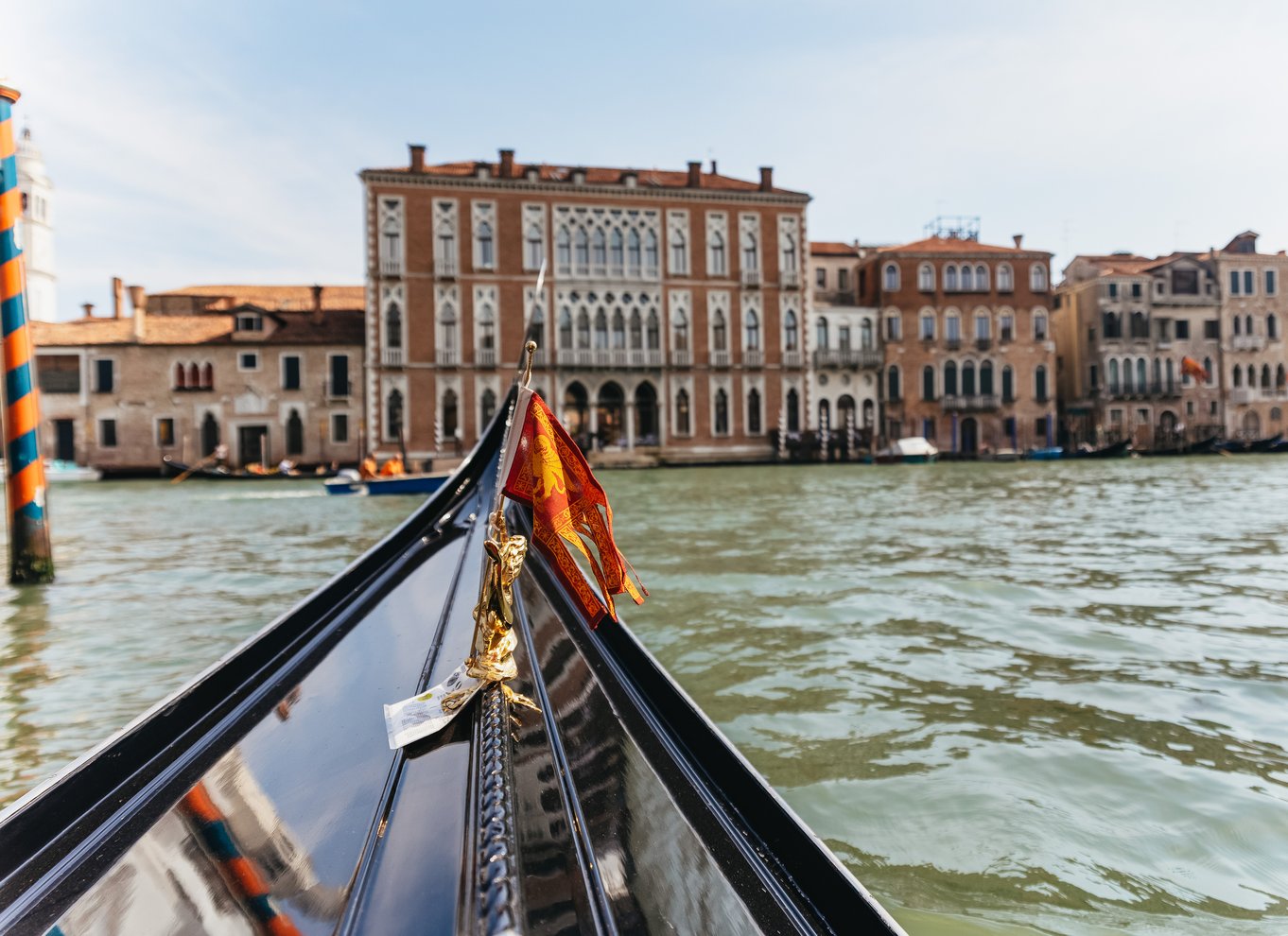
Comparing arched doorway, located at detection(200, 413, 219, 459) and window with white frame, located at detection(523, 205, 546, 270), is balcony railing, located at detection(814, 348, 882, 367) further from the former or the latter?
arched doorway, located at detection(200, 413, 219, 459)

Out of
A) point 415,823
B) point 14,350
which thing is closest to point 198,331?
point 14,350

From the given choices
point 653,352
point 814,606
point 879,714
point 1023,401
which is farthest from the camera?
point 1023,401

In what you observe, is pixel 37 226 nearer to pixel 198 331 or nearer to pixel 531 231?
pixel 198 331

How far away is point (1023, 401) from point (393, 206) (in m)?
16.8

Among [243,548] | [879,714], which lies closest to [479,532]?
[879,714]

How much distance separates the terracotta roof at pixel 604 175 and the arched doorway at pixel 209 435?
6608mm

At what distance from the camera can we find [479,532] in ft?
6.96

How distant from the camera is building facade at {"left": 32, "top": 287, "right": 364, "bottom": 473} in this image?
18.0m

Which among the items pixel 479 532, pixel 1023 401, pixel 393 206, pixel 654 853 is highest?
pixel 393 206

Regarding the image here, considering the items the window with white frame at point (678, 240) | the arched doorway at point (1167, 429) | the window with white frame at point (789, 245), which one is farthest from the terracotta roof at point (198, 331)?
the arched doorway at point (1167, 429)

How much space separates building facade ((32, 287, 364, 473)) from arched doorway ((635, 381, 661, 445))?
647 centimetres

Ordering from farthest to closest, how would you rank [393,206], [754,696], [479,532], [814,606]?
[393,206], [814,606], [754,696], [479,532]

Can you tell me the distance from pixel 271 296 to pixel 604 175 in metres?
9.14

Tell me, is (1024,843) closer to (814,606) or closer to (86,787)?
(86,787)
